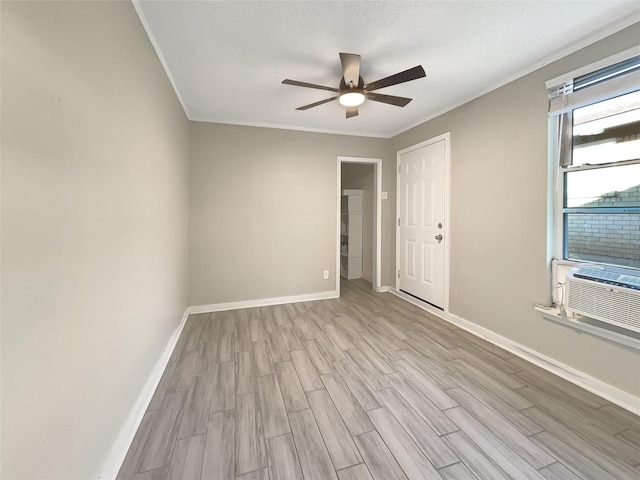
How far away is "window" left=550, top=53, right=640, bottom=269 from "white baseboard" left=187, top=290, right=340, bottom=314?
268 cm

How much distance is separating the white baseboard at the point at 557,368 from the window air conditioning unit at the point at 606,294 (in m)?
0.44

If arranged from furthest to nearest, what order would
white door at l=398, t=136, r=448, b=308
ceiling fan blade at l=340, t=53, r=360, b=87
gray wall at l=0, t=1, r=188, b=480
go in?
white door at l=398, t=136, r=448, b=308
ceiling fan blade at l=340, t=53, r=360, b=87
gray wall at l=0, t=1, r=188, b=480

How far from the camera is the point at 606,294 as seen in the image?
173 centimetres

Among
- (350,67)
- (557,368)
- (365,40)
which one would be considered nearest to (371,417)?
(557,368)

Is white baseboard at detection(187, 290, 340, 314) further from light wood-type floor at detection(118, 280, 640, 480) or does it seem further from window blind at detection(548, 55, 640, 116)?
window blind at detection(548, 55, 640, 116)

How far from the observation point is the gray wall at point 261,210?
331 centimetres

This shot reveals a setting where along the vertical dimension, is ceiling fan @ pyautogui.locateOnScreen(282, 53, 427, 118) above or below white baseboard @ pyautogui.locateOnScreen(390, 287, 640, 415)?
above

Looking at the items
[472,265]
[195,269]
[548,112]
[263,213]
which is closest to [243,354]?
[195,269]

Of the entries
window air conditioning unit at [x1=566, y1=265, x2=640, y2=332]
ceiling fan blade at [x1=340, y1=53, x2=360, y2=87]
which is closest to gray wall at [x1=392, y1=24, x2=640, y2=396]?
window air conditioning unit at [x1=566, y1=265, x2=640, y2=332]

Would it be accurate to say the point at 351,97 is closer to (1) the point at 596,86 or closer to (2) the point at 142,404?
(1) the point at 596,86

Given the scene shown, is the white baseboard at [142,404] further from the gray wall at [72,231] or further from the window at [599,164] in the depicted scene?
the window at [599,164]

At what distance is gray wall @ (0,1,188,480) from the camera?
0.70 metres

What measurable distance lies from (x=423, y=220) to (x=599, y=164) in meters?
1.74

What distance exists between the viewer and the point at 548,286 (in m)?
2.12
